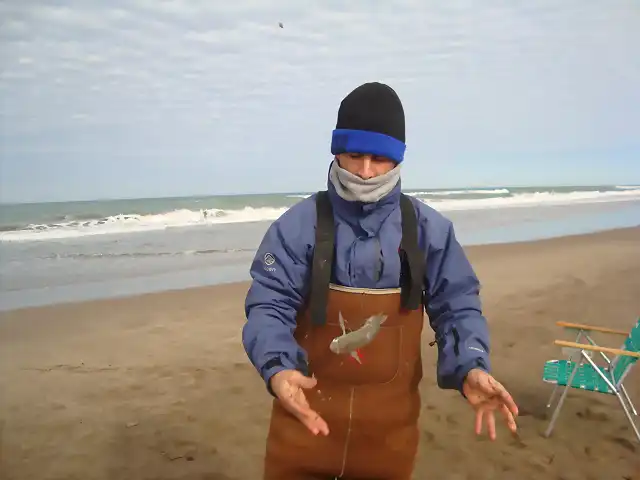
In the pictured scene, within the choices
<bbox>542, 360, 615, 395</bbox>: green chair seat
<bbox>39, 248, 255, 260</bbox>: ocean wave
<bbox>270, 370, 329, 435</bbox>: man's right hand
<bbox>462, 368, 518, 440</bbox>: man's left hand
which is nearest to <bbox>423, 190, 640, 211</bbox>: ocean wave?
<bbox>39, 248, 255, 260</bbox>: ocean wave

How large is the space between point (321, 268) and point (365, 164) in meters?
0.37

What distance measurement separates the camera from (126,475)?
3.46 m

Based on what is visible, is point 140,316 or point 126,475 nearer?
point 126,475

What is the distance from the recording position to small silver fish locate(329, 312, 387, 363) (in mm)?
1818

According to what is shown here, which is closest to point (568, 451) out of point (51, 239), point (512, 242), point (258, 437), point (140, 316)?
point (258, 437)

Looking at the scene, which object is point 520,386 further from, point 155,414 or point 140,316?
point 140,316

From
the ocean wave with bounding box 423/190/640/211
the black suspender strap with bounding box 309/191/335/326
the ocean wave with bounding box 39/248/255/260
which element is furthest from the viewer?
the ocean wave with bounding box 423/190/640/211

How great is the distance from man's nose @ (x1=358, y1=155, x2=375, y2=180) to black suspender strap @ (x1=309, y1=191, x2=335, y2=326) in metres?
0.18

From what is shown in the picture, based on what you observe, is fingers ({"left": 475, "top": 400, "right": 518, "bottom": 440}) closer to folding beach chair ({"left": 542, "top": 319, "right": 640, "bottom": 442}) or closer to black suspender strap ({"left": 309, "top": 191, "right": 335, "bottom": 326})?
black suspender strap ({"left": 309, "top": 191, "right": 335, "bottom": 326})

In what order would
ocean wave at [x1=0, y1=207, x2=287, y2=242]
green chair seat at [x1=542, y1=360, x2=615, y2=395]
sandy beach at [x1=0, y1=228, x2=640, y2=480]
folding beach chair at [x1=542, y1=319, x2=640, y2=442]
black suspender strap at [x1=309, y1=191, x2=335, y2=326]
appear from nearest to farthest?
black suspender strap at [x1=309, y1=191, x2=335, y2=326], sandy beach at [x1=0, y1=228, x2=640, y2=480], folding beach chair at [x1=542, y1=319, x2=640, y2=442], green chair seat at [x1=542, y1=360, x2=615, y2=395], ocean wave at [x1=0, y1=207, x2=287, y2=242]

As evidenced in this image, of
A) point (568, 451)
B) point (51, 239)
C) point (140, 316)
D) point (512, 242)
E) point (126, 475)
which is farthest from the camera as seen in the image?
point (51, 239)

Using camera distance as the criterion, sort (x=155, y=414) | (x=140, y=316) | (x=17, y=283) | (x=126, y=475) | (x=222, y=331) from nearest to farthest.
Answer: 1. (x=126, y=475)
2. (x=155, y=414)
3. (x=222, y=331)
4. (x=140, y=316)
5. (x=17, y=283)

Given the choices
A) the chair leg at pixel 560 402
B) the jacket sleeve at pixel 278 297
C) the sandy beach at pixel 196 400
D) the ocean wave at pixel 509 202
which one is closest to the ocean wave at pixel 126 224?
the ocean wave at pixel 509 202

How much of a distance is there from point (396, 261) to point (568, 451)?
106 inches
